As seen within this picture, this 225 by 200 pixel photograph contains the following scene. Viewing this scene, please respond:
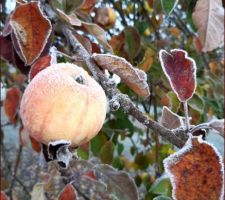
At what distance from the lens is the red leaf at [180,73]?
1.70 ft

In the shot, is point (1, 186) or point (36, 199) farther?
point (1, 186)

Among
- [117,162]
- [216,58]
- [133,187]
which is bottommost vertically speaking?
[117,162]

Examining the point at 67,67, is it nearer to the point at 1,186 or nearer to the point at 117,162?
the point at 1,186

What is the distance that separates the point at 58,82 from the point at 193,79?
0.49 feet

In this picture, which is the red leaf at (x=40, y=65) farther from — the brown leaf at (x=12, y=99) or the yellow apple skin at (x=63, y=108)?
the brown leaf at (x=12, y=99)

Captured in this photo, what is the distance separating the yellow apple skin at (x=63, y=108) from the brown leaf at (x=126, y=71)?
0.06 m

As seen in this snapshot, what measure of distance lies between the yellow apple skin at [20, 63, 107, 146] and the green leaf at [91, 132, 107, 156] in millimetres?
614

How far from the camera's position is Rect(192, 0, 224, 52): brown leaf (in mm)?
707

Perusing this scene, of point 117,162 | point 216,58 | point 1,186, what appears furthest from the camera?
point 216,58

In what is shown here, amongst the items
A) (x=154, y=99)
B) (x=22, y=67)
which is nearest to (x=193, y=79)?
(x=22, y=67)

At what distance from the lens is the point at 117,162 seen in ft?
5.29

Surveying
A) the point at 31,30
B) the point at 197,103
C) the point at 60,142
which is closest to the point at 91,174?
the point at 197,103

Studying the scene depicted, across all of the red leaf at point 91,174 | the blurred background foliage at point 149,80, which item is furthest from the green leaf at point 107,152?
the red leaf at point 91,174

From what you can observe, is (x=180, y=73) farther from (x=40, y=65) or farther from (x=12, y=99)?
(x=12, y=99)
